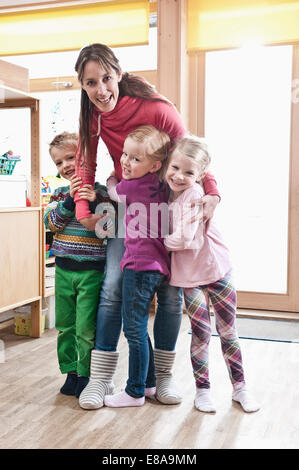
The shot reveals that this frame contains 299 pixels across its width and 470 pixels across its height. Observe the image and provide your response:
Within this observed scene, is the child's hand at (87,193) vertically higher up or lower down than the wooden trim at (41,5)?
lower down

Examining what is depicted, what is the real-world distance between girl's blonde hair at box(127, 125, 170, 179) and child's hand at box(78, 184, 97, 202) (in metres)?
0.23

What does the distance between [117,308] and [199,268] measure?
12.6 inches

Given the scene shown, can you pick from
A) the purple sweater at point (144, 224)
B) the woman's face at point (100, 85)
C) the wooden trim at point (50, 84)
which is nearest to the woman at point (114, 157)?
the woman's face at point (100, 85)

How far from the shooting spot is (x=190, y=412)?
169 centimetres

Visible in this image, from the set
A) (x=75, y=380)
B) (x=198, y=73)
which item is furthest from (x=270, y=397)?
(x=198, y=73)

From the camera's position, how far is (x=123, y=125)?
1.71 m

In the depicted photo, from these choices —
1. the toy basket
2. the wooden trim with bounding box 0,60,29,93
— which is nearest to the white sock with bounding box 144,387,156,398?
the toy basket

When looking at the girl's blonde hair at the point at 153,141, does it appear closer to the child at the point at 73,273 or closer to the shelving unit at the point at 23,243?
the child at the point at 73,273

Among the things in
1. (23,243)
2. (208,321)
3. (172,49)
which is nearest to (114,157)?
(208,321)

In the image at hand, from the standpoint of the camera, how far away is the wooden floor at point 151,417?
1.47m

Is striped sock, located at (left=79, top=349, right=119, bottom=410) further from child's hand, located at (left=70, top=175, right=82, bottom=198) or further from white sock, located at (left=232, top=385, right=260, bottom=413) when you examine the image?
child's hand, located at (left=70, top=175, right=82, bottom=198)

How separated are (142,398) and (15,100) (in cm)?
156

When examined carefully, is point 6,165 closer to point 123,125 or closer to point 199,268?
point 123,125

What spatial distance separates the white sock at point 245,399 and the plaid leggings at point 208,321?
0.04m
